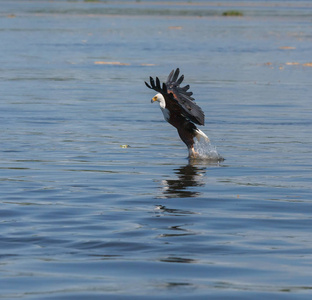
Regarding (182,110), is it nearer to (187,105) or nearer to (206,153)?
(187,105)

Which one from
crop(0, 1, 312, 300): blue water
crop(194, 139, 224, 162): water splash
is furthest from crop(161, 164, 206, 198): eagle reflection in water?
crop(194, 139, 224, 162): water splash

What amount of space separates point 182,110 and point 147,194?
3268 mm

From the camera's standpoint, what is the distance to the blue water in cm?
697

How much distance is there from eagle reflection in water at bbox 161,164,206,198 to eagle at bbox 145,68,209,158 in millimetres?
758

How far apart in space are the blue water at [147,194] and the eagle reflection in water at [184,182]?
41mm

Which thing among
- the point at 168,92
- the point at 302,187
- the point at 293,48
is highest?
the point at 293,48

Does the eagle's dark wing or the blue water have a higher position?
→ the eagle's dark wing

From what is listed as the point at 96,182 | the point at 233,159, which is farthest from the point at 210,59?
the point at 96,182

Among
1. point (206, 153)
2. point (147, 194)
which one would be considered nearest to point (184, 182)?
point (147, 194)

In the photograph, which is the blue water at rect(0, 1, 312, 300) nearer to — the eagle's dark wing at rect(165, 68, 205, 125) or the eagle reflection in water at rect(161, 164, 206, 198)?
the eagle reflection in water at rect(161, 164, 206, 198)

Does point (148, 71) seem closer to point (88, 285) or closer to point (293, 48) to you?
point (293, 48)

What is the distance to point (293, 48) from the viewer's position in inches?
1769

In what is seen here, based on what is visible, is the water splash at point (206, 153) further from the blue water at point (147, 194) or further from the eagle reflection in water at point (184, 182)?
the eagle reflection in water at point (184, 182)

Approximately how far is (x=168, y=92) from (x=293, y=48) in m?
32.3
